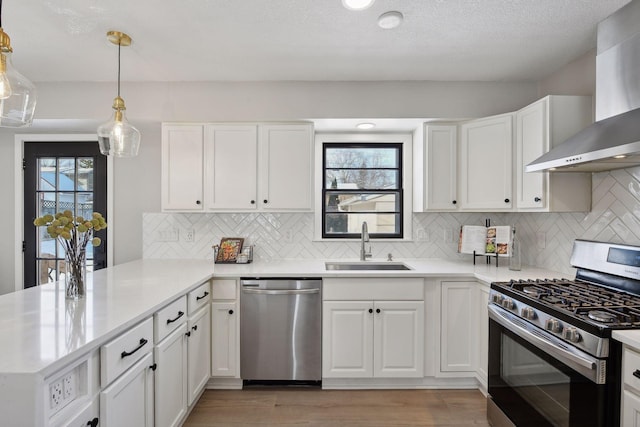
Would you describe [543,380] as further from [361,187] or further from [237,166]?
[237,166]

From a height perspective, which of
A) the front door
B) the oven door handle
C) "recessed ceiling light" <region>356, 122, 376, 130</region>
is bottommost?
the oven door handle

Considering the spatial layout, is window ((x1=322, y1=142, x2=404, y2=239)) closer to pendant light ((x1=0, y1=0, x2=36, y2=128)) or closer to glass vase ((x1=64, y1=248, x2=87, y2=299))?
glass vase ((x1=64, y1=248, x2=87, y2=299))

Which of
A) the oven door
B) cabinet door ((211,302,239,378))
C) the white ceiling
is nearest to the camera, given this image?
the oven door

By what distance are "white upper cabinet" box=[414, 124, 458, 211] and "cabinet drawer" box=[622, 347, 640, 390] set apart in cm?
171

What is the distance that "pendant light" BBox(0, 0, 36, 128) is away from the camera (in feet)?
4.14

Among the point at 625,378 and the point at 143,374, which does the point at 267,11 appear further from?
the point at 625,378

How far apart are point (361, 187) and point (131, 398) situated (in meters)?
2.49

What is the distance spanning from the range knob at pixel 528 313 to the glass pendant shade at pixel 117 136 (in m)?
2.47

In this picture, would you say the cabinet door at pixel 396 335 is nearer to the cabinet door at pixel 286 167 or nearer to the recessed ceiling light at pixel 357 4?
the cabinet door at pixel 286 167

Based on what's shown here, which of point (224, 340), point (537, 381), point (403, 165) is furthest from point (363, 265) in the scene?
point (537, 381)

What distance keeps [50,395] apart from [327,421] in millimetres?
1674

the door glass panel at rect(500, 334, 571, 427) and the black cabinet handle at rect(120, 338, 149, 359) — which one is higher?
the black cabinet handle at rect(120, 338, 149, 359)

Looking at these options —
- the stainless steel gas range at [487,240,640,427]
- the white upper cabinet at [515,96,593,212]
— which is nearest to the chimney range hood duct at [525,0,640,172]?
the white upper cabinet at [515,96,593,212]

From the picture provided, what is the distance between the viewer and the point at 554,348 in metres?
1.55
